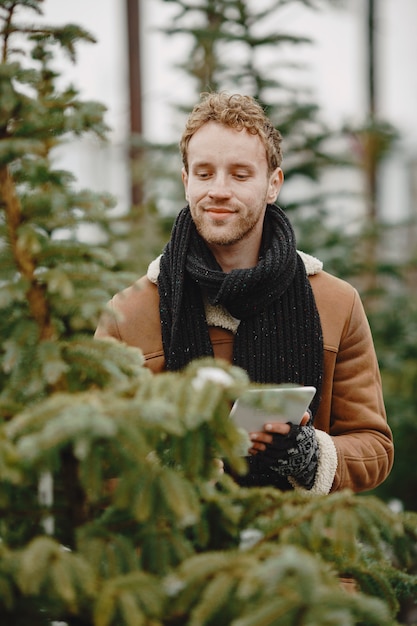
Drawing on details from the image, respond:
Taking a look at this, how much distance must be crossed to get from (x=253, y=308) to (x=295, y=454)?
1.50ft

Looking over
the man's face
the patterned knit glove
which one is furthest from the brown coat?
the man's face

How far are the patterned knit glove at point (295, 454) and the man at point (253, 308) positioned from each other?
0.05 ft

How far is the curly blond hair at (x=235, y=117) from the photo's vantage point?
2.28 m

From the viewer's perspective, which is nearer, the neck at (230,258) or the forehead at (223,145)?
the forehead at (223,145)

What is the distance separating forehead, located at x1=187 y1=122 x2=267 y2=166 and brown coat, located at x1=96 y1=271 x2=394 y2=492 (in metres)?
0.41

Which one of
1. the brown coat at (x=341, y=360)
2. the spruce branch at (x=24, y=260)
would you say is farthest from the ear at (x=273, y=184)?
the spruce branch at (x=24, y=260)

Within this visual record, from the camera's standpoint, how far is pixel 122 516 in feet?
4.91

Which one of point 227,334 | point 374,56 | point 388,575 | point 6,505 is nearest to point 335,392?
point 227,334

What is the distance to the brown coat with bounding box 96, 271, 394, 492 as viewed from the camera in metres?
2.34

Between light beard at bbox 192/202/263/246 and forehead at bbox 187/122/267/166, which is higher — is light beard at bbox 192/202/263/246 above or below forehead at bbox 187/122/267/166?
below

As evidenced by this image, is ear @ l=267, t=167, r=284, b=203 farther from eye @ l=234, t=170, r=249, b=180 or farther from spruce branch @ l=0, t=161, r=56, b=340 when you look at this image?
spruce branch @ l=0, t=161, r=56, b=340

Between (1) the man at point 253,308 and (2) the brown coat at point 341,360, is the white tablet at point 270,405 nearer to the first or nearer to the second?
(1) the man at point 253,308

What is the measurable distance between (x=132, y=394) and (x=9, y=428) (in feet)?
0.81

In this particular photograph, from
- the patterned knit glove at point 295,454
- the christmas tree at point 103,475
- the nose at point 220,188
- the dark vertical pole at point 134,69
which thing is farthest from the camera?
the dark vertical pole at point 134,69
